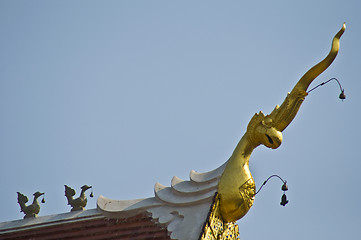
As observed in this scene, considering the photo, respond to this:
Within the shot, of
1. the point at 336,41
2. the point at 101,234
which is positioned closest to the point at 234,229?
the point at 101,234

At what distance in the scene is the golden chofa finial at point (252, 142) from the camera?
1511 centimetres

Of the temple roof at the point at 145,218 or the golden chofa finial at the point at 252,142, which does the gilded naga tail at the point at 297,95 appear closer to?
the golden chofa finial at the point at 252,142

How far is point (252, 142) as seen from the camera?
15445mm

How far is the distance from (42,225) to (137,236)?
1.68m

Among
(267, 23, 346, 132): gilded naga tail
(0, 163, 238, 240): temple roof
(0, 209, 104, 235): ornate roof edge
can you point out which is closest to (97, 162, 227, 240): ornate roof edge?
(0, 163, 238, 240): temple roof

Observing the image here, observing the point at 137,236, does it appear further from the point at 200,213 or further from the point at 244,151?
the point at 244,151

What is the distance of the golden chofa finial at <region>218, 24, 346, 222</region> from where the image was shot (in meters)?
15.1

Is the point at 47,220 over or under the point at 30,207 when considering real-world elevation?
under

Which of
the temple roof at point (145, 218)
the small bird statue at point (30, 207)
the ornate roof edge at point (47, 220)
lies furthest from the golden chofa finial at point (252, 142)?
the small bird statue at point (30, 207)

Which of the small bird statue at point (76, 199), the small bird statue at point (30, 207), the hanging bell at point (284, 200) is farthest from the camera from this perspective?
the small bird statue at point (30, 207)

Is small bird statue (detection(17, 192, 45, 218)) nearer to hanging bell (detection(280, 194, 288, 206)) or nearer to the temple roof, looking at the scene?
the temple roof

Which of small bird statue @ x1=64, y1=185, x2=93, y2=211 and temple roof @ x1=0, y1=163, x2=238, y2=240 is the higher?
small bird statue @ x1=64, y1=185, x2=93, y2=211

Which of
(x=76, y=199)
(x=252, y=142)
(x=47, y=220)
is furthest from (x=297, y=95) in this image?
(x=47, y=220)

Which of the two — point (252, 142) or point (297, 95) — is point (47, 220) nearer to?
point (252, 142)
